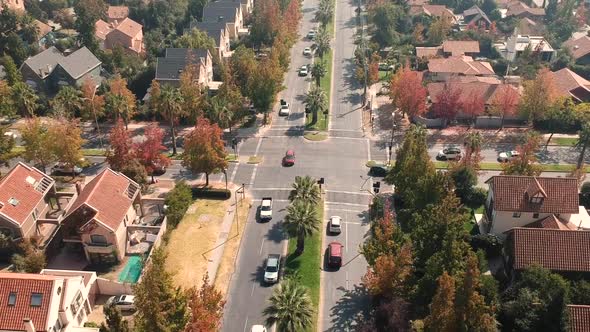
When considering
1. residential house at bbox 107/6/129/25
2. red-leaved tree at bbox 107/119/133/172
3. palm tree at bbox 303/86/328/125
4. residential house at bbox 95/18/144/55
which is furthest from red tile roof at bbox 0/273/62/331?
residential house at bbox 107/6/129/25

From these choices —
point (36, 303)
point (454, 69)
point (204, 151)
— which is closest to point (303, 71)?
point (454, 69)

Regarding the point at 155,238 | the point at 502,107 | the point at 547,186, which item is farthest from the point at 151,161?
the point at 502,107

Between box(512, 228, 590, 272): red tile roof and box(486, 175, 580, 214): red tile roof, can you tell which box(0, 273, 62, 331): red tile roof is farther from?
box(486, 175, 580, 214): red tile roof

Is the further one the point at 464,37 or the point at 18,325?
the point at 464,37

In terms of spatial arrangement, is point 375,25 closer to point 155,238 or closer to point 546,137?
point 546,137

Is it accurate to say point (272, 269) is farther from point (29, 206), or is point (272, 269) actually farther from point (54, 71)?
point (54, 71)

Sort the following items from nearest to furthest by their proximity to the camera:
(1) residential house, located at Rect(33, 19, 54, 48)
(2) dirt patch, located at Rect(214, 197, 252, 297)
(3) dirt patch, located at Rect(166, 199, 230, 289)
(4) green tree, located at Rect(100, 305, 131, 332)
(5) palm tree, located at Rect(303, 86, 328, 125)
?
(4) green tree, located at Rect(100, 305, 131, 332) < (2) dirt patch, located at Rect(214, 197, 252, 297) < (3) dirt patch, located at Rect(166, 199, 230, 289) < (5) palm tree, located at Rect(303, 86, 328, 125) < (1) residential house, located at Rect(33, 19, 54, 48)
